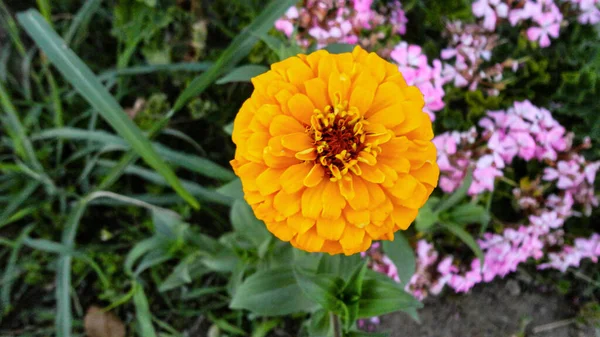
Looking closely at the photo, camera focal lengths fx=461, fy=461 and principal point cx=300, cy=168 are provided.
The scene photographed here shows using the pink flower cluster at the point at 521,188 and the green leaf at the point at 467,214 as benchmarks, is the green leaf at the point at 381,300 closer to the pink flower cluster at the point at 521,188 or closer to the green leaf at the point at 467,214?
the green leaf at the point at 467,214

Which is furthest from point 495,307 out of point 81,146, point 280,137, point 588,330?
point 81,146

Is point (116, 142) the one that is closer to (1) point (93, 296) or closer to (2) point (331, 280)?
(1) point (93, 296)

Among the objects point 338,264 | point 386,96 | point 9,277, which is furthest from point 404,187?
point 9,277

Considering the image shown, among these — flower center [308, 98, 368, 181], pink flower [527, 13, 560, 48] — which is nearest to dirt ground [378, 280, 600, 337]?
pink flower [527, 13, 560, 48]

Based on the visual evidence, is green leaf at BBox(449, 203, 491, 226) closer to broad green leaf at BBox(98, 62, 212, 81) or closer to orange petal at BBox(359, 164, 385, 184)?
orange petal at BBox(359, 164, 385, 184)

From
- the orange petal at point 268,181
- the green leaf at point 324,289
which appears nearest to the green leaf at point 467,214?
the green leaf at point 324,289
